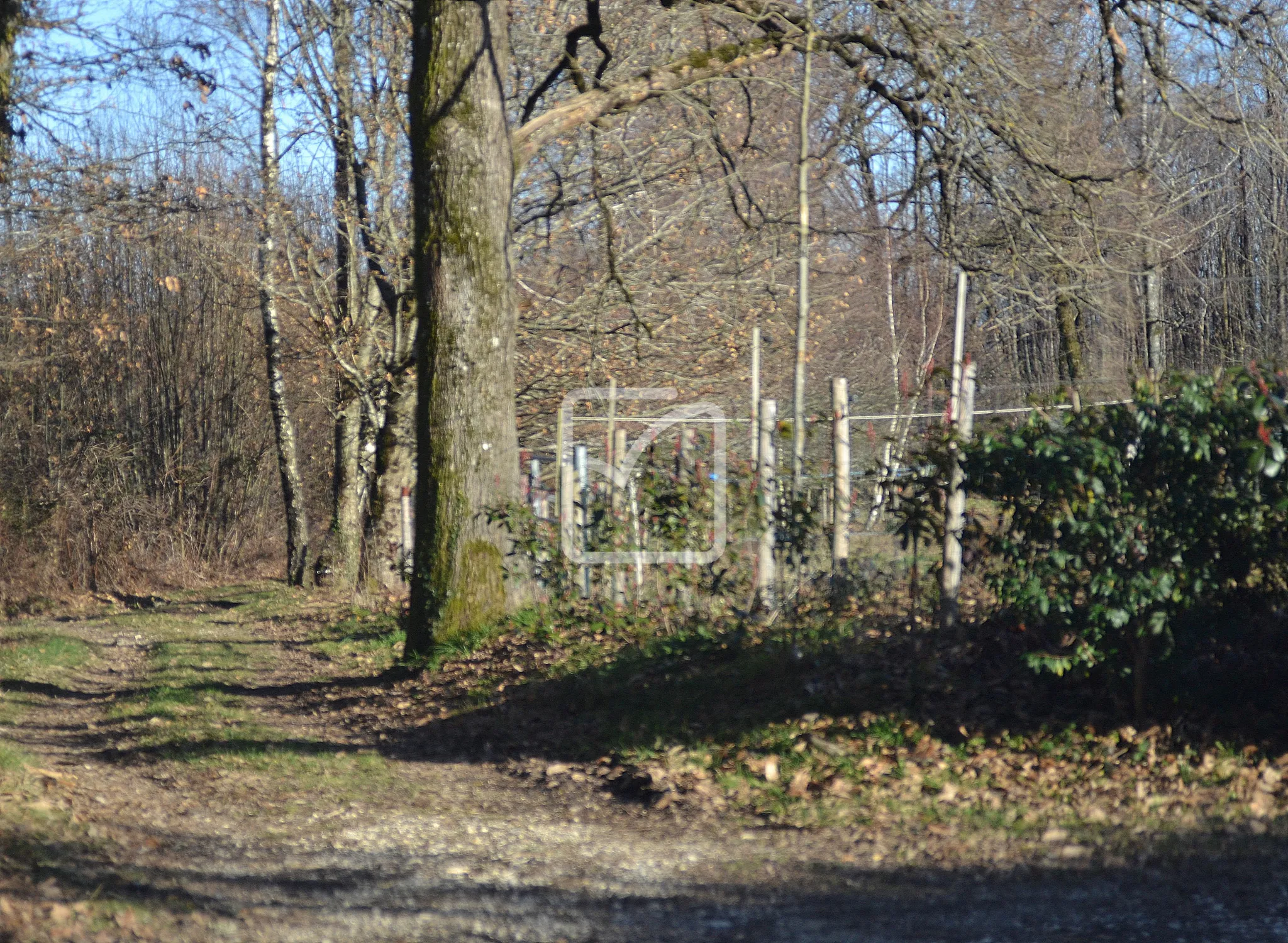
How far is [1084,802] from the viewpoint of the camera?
5.70 m

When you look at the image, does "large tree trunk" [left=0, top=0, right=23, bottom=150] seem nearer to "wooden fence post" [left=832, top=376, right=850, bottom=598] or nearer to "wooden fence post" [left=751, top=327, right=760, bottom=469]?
"wooden fence post" [left=751, top=327, right=760, bottom=469]

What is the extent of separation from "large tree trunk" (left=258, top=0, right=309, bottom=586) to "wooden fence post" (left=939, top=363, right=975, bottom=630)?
1083 cm

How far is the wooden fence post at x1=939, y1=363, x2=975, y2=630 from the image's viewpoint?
23.0 feet

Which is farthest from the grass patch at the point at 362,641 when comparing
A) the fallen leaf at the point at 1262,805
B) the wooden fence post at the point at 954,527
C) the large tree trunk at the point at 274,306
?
the fallen leaf at the point at 1262,805

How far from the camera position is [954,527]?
23.5 ft

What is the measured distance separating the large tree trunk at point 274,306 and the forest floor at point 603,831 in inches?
365

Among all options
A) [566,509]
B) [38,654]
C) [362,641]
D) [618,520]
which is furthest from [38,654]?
[618,520]

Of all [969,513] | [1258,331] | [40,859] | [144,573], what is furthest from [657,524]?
[1258,331]

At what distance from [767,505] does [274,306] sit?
1247cm

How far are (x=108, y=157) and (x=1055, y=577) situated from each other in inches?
393

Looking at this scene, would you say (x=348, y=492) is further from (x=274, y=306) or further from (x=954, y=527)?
(x=954, y=527)

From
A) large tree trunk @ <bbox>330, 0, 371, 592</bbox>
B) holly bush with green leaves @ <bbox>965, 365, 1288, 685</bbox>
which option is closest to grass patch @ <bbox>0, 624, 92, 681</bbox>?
large tree trunk @ <bbox>330, 0, 371, 592</bbox>

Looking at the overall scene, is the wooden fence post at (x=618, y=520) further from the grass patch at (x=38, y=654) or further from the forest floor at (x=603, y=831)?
the grass patch at (x=38, y=654)

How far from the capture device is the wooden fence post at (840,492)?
25.8 ft
